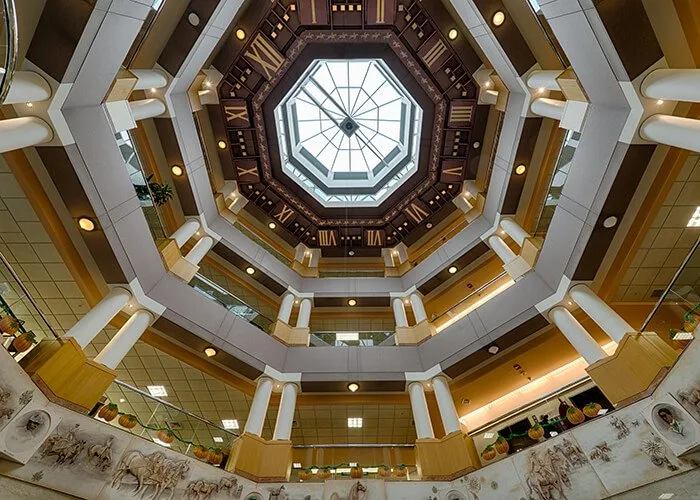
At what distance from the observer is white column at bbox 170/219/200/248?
15.0 metres

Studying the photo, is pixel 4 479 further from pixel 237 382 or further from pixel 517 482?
pixel 517 482

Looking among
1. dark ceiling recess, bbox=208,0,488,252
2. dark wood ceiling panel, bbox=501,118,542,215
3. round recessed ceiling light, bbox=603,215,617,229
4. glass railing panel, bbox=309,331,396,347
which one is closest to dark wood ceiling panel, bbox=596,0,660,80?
round recessed ceiling light, bbox=603,215,617,229

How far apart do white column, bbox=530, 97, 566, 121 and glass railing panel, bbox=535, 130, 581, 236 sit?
0.77 meters

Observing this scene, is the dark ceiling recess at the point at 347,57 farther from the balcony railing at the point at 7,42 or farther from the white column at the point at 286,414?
the balcony railing at the point at 7,42

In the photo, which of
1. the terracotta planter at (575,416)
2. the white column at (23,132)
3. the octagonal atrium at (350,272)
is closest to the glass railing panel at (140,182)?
the octagonal atrium at (350,272)

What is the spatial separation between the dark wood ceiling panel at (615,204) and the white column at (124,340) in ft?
48.2

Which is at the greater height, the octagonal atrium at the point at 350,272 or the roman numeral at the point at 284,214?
the roman numeral at the point at 284,214

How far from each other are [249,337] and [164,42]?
39.7 ft

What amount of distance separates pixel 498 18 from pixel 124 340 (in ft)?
55.7

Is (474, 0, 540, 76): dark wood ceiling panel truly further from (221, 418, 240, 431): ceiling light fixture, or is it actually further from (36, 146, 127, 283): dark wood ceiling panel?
(221, 418, 240, 431): ceiling light fixture

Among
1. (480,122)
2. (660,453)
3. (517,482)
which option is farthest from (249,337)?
(480,122)

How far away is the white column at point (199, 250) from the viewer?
1539 cm

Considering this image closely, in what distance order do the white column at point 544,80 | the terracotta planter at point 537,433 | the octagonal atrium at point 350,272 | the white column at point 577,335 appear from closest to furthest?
the octagonal atrium at point 350,272 → the terracotta planter at point 537,433 → the white column at point 577,335 → the white column at point 544,80

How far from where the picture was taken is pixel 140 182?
11.9 metres
